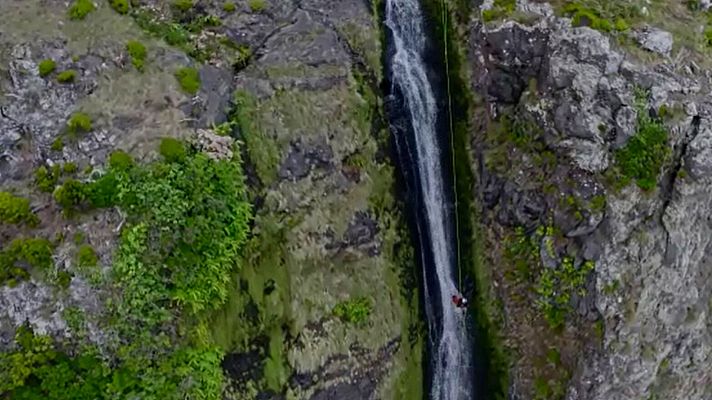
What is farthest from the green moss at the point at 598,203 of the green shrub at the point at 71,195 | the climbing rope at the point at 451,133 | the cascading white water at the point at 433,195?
the green shrub at the point at 71,195

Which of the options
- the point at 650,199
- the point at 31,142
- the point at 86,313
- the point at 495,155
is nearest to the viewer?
the point at 86,313

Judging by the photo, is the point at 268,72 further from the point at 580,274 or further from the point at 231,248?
the point at 580,274

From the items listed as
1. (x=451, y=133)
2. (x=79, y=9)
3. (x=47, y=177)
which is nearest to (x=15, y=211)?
(x=47, y=177)

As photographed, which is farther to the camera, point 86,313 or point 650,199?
point 650,199

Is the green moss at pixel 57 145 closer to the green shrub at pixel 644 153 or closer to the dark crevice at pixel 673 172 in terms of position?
the green shrub at pixel 644 153

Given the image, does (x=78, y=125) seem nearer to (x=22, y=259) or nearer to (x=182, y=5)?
(x=22, y=259)

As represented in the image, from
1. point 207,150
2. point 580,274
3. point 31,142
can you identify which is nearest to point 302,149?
point 207,150
